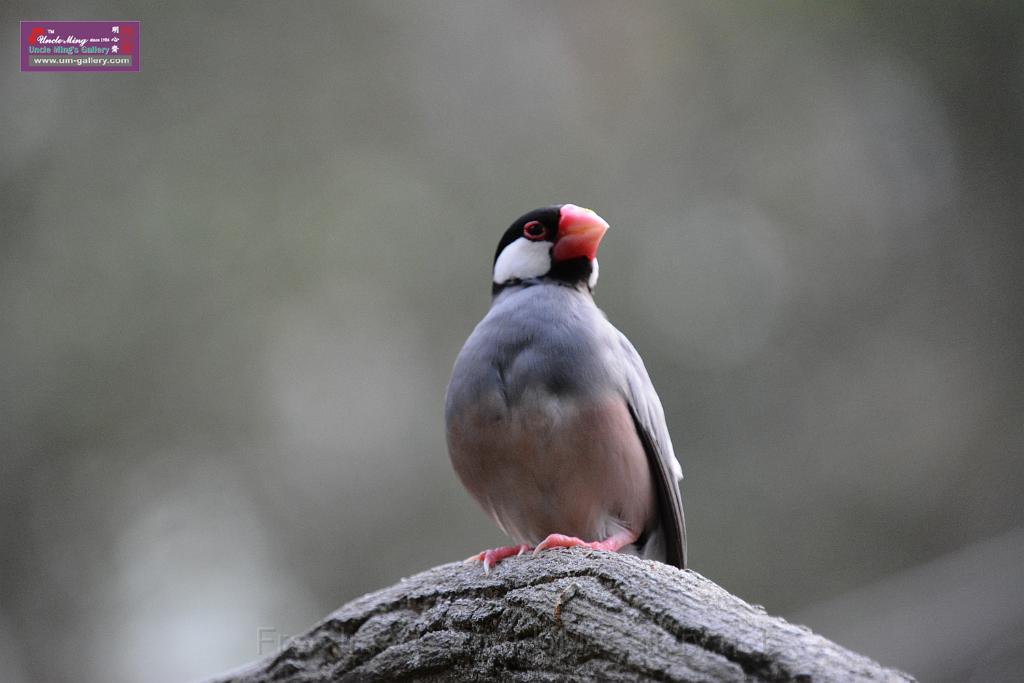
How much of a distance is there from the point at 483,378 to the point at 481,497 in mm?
318

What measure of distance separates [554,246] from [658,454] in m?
0.67

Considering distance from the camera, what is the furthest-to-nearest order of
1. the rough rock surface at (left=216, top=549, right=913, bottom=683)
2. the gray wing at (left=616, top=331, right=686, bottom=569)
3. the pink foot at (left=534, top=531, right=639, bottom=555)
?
1. the gray wing at (left=616, top=331, right=686, bottom=569)
2. the pink foot at (left=534, top=531, right=639, bottom=555)
3. the rough rock surface at (left=216, top=549, right=913, bottom=683)

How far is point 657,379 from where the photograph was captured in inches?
216

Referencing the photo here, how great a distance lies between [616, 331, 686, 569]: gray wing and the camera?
→ 252 centimetres

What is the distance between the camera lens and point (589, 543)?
2328 mm

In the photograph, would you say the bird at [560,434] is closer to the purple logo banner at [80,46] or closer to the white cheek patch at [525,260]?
the white cheek patch at [525,260]

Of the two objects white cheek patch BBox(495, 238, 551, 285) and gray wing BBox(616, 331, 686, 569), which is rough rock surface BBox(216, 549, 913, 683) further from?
white cheek patch BBox(495, 238, 551, 285)

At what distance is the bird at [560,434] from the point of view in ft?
7.57

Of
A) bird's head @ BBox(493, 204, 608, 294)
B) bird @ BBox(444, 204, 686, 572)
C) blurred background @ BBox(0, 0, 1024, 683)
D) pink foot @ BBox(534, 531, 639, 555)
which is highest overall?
blurred background @ BBox(0, 0, 1024, 683)

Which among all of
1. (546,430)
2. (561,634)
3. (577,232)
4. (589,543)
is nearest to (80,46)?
(577,232)

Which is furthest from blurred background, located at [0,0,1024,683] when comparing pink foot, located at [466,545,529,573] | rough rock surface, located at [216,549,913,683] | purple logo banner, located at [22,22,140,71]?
pink foot, located at [466,545,529,573]

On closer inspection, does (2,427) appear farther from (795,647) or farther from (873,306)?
(873,306)

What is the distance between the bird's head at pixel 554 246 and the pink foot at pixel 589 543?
742 mm

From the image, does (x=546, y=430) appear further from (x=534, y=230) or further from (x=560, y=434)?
(x=534, y=230)
